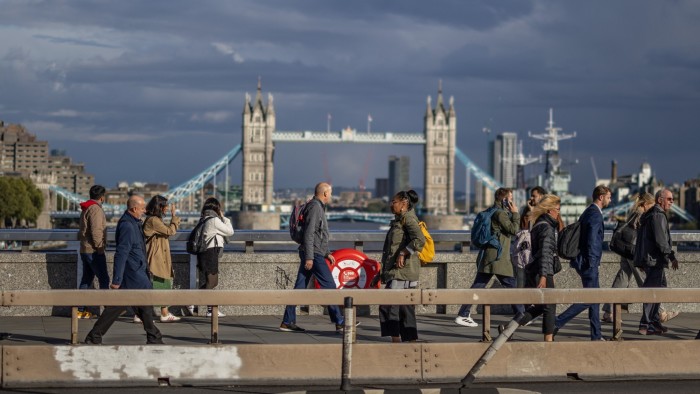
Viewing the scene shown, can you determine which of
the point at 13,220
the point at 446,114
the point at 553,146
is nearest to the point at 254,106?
the point at 446,114

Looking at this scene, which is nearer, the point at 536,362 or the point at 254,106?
the point at 536,362

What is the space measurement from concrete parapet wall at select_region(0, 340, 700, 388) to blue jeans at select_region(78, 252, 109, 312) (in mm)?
3381

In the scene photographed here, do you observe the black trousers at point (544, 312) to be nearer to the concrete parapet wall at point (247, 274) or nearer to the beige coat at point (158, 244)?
the concrete parapet wall at point (247, 274)

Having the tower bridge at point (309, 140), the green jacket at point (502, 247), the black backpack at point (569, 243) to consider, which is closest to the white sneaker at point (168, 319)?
the green jacket at point (502, 247)

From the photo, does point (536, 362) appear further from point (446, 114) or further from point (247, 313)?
point (446, 114)

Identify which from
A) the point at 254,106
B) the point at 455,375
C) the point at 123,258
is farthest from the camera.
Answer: the point at 254,106

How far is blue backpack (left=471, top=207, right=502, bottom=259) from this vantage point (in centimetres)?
1350

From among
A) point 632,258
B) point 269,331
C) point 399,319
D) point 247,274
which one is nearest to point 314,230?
point 269,331

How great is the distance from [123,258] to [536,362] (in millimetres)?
3896

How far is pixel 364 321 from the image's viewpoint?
14125mm

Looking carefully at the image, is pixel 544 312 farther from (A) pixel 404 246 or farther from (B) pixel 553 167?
(B) pixel 553 167

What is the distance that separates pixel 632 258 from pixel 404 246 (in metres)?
3.29

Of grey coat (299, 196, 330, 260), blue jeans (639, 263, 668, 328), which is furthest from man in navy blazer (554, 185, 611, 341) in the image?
grey coat (299, 196, 330, 260)

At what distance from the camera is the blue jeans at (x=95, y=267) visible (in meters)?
13.2
